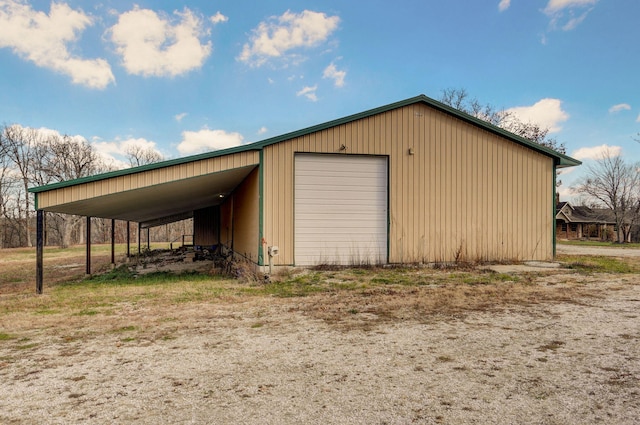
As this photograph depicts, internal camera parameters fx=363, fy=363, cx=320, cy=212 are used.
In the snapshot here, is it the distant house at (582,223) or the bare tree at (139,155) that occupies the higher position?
the bare tree at (139,155)

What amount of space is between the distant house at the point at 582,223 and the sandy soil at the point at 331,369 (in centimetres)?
3972

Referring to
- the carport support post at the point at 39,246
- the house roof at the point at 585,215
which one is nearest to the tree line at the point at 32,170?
the carport support post at the point at 39,246

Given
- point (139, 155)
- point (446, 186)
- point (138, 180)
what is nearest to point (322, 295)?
point (138, 180)

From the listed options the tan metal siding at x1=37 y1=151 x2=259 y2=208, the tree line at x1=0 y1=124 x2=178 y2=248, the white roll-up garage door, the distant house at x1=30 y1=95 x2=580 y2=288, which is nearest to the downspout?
the distant house at x1=30 y1=95 x2=580 y2=288

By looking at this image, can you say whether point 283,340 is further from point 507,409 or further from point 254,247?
point 254,247

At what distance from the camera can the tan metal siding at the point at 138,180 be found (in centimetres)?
782

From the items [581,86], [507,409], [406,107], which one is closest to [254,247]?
[406,107]

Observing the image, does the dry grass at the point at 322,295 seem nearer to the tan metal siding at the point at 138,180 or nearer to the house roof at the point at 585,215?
the tan metal siding at the point at 138,180

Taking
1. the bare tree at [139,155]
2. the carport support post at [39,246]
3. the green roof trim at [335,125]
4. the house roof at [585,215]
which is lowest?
the carport support post at [39,246]

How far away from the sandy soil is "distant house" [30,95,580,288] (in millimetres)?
4957

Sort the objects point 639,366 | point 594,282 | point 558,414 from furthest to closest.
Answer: point 594,282 < point 639,366 < point 558,414

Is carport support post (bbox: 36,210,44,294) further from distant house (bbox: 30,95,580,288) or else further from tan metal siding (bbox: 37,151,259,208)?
distant house (bbox: 30,95,580,288)

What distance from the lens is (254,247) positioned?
10805 millimetres

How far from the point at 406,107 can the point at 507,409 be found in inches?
380
